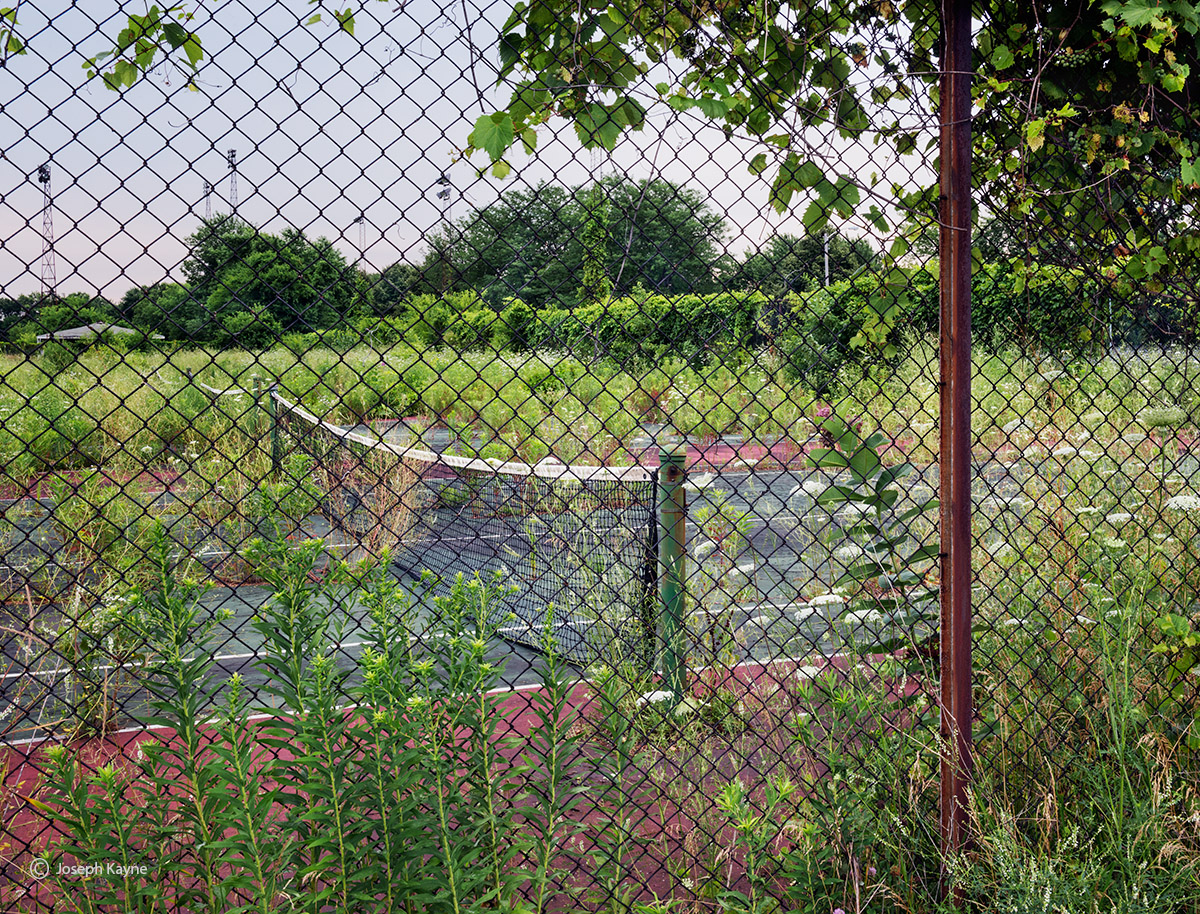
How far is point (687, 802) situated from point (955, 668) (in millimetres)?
851

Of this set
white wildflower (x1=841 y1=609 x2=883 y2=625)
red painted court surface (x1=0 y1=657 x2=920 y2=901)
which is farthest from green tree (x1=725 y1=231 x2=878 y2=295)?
red painted court surface (x1=0 y1=657 x2=920 y2=901)

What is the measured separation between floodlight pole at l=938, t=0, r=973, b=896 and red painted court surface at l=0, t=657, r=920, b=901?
1.11ft

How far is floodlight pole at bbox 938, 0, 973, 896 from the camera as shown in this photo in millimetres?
2176

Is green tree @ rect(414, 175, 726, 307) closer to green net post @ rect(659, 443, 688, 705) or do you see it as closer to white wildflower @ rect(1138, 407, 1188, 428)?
green net post @ rect(659, 443, 688, 705)

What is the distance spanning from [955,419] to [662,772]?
149 centimetres

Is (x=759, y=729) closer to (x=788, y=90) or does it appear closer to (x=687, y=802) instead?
(x=687, y=802)

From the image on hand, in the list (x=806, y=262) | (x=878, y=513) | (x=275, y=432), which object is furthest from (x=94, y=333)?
(x=275, y=432)

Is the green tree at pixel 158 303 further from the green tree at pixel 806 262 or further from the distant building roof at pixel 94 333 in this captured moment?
the green tree at pixel 806 262

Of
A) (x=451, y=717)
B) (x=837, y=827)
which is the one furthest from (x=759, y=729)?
(x=451, y=717)

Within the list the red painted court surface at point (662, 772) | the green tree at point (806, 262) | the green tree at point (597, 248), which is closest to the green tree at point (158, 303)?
the green tree at point (597, 248)

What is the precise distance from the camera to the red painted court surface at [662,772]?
7.07ft

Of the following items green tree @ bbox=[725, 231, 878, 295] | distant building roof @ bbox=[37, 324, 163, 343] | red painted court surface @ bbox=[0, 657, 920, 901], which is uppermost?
green tree @ bbox=[725, 231, 878, 295]

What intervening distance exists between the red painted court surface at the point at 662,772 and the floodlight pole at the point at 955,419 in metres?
0.34

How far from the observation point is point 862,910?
6.91ft
